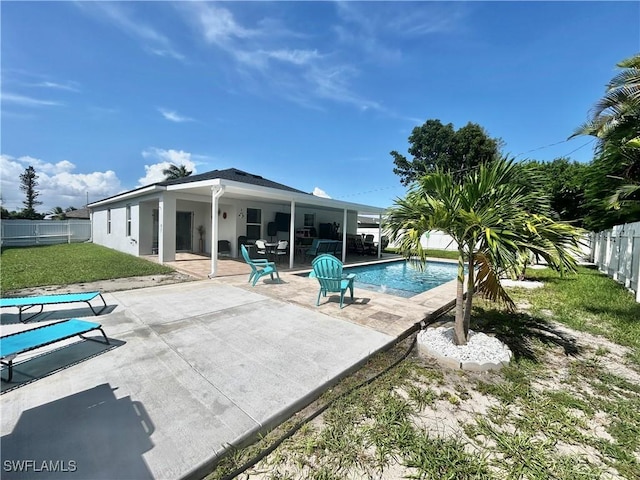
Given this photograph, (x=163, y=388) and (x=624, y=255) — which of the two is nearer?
(x=163, y=388)

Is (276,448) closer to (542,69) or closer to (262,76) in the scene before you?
(262,76)

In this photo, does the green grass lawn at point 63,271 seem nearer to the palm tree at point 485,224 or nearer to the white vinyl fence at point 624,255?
the palm tree at point 485,224

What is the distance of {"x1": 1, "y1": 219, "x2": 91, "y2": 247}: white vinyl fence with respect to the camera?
728 inches

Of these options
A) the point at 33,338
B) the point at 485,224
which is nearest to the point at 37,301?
the point at 33,338

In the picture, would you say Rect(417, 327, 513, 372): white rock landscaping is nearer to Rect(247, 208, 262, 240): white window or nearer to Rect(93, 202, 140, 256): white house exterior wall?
Rect(247, 208, 262, 240): white window

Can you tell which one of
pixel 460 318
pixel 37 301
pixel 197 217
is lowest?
pixel 37 301

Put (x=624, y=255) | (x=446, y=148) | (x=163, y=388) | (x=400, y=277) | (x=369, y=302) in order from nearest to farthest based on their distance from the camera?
(x=163, y=388) < (x=369, y=302) < (x=624, y=255) < (x=400, y=277) < (x=446, y=148)

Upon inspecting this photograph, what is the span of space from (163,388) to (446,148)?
3106 centimetres

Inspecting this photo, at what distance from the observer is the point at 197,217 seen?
15.1m

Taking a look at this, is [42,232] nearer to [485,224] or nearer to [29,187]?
[485,224]

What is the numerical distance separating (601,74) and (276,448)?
1705 centimetres

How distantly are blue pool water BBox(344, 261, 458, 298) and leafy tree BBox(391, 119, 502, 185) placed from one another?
1437 cm

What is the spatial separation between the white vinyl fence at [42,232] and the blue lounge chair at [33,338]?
22.8 meters

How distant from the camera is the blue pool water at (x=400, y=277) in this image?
8.93 m
